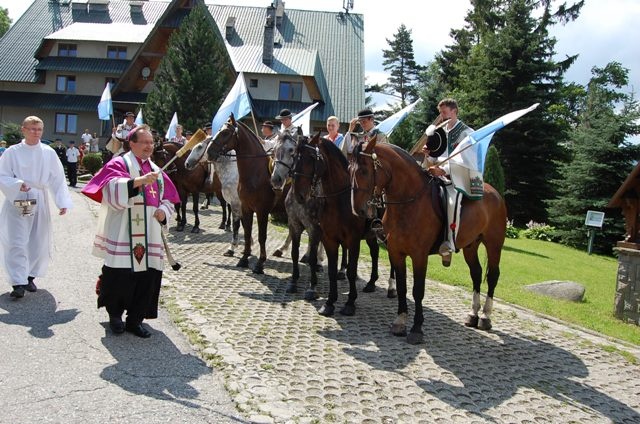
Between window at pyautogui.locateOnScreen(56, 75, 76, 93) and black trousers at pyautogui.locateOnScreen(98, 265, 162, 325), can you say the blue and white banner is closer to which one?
black trousers at pyautogui.locateOnScreen(98, 265, 162, 325)

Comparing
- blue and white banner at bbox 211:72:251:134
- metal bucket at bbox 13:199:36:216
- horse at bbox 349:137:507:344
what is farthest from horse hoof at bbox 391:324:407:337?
blue and white banner at bbox 211:72:251:134

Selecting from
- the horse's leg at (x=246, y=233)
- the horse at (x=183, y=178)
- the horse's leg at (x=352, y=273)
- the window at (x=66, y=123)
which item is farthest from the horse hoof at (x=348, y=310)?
the window at (x=66, y=123)

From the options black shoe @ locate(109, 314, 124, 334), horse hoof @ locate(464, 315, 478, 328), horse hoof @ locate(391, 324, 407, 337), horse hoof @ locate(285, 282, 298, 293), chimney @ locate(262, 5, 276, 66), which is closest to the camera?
black shoe @ locate(109, 314, 124, 334)

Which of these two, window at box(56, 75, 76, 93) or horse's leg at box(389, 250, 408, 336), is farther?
window at box(56, 75, 76, 93)

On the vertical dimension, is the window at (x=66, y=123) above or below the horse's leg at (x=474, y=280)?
above

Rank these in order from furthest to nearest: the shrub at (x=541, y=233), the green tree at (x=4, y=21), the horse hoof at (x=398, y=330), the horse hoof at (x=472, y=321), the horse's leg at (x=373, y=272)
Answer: the green tree at (x=4, y=21), the shrub at (x=541, y=233), the horse's leg at (x=373, y=272), the horse hoof at (x=472, y=321), the horse hoof at (x=398, y=330)

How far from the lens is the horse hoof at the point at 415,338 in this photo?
681 centimetres

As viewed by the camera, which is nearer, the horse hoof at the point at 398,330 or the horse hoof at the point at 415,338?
the horse hoof at the point at 415,338

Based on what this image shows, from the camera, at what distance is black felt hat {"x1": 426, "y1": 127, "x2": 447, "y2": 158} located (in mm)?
7535

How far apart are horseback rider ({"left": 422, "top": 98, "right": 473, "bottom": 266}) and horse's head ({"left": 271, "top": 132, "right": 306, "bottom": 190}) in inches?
72.0

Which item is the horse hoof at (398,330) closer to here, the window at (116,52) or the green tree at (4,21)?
the window at (116,52)

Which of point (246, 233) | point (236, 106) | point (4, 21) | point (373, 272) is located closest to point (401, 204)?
point (373, 272)

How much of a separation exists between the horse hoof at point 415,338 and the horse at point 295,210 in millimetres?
1996

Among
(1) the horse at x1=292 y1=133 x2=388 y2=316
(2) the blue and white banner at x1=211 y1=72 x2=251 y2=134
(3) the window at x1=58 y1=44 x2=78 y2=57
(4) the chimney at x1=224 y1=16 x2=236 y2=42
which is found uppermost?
(4) the chimney at x1=224 y1=16 x2=236 y2=42
